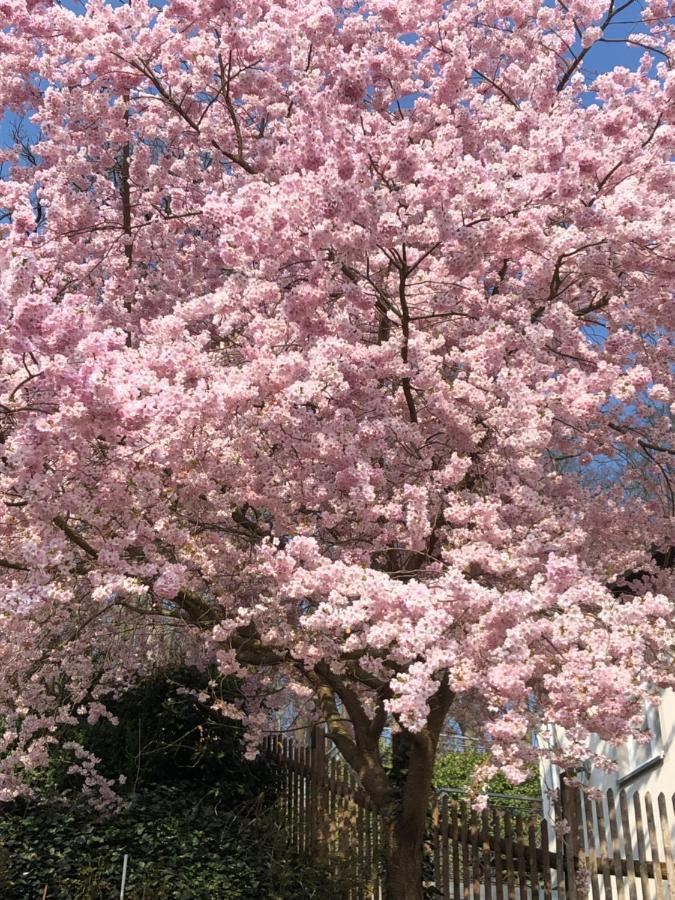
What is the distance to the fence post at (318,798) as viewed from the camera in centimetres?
916

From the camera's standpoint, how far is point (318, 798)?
9.57 m

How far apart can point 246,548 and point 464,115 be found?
4595 mm

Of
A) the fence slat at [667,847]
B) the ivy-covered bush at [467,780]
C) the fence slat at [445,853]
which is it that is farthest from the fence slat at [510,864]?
the ivy-covered bush at [467,780]

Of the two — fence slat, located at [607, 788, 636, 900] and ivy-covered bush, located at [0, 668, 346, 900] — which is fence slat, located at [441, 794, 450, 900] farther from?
fence slat, located at [607, 788, 636, 900]

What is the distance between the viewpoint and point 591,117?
8.15 metres

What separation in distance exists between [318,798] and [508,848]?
87.0 inches

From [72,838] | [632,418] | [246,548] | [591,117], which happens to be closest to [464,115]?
[591,117]

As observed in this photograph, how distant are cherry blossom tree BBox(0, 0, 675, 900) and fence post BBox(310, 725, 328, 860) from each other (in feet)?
2.78

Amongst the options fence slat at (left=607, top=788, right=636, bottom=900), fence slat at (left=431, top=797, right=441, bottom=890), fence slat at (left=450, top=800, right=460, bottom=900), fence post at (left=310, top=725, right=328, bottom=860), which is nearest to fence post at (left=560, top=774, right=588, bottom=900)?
fence slat at (left=607, top=788, right=636, bottom=900)

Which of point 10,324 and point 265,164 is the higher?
point 265,164

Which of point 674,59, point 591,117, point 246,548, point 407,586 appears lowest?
point 407,586

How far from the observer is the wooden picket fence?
7.76 meters

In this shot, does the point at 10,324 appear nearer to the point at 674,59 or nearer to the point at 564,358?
the point at 564,358

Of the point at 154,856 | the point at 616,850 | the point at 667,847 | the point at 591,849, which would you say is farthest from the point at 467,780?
the point at 154,856
